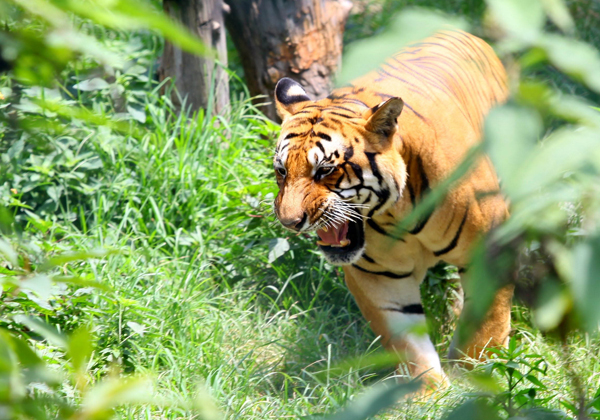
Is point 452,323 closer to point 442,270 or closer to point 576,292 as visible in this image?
point 442,270

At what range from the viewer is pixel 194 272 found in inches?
139

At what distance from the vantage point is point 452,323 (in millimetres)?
3473

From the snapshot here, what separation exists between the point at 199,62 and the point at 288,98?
5.07ft

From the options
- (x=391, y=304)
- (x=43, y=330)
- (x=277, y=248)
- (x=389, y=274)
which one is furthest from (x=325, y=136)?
(x=43, y=330)

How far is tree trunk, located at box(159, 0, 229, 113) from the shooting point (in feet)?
13.9

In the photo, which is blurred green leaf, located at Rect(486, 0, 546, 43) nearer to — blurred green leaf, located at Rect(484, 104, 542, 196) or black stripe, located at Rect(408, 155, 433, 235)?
blurred green leaf, located at Rect(484, 104, 542, 196)

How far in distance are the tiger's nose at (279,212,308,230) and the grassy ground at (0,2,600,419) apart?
688mm

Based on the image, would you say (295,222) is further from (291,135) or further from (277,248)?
(277,248)

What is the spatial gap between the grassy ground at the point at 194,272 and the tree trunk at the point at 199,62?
161mm

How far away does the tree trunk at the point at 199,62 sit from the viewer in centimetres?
423

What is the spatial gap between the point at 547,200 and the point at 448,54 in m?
2.87

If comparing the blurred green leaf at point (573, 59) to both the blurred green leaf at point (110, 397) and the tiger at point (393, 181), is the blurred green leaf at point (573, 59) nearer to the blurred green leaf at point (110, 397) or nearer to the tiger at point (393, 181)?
the blurred green leaf at point (110, 397)

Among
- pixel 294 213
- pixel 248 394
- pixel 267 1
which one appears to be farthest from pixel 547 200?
pixel 267 1

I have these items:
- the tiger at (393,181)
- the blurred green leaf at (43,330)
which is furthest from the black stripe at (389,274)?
the blurred green leaf at (43,330)
